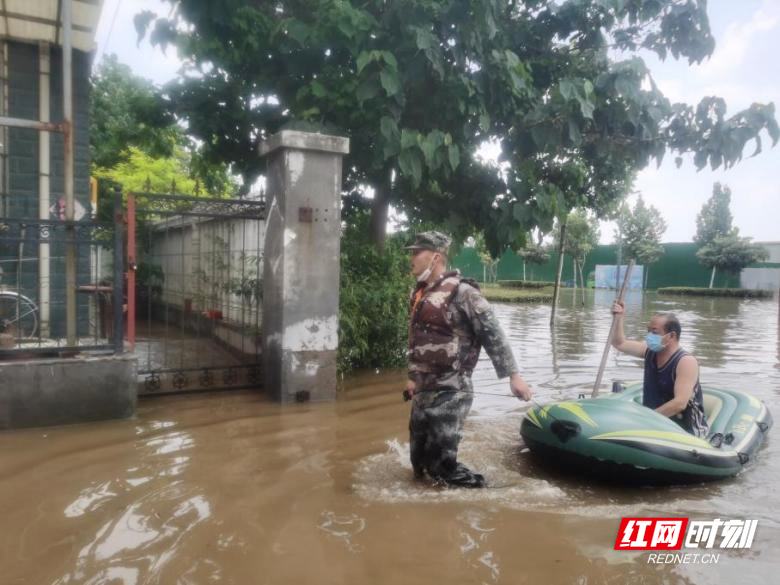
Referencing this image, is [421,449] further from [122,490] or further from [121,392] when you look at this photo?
[121,392]

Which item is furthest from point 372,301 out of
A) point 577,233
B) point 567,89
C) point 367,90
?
point 577,233

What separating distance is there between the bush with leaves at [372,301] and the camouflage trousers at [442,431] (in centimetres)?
340

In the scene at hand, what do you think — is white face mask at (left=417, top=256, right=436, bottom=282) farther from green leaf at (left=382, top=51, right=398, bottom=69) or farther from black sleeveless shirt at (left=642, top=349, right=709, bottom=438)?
green leaf at (left=382, top=51, right=398, bottom=69)

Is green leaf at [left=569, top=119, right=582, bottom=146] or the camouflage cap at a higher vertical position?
green leaf at [left=569, top=119, right=582, bottom=146]

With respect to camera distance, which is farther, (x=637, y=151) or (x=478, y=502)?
(x=637, y=151)

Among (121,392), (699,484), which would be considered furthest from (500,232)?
(121,392)

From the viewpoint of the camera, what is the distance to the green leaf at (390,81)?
664 cm

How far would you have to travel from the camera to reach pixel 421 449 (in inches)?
173

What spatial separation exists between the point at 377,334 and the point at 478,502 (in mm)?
4447

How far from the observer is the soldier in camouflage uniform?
421 cm

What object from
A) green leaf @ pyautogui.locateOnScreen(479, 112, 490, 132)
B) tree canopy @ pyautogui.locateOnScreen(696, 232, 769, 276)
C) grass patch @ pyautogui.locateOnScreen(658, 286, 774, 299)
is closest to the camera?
green leaf @ pyautogui.locateOnScreen(479, 112, 490, 132)

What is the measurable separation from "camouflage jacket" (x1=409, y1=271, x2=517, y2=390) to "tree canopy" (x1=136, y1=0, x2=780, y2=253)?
299cm

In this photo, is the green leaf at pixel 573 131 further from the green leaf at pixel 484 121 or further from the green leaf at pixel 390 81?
the green leaf at pixel 390 81

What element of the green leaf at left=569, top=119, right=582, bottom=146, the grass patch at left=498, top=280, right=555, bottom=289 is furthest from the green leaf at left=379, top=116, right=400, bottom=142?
the grass patch at left=498, top=280, right=555, bottom=289
